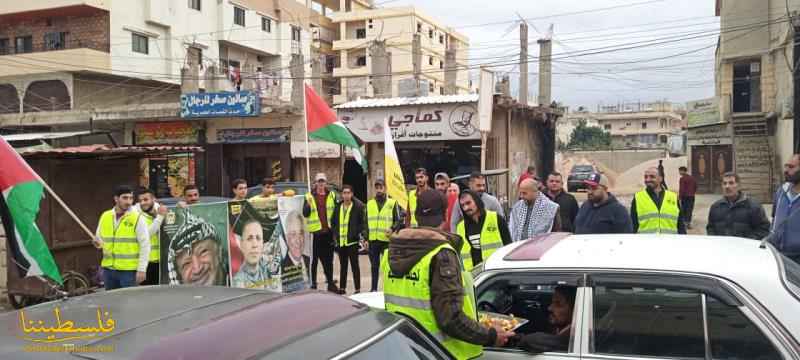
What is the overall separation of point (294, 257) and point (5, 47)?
120 ft

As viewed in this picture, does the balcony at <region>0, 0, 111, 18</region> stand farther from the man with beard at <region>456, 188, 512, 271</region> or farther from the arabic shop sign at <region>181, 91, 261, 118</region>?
the man with beard at <region>456, 188, 512, 271</region>

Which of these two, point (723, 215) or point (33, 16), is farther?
point (33, 16)

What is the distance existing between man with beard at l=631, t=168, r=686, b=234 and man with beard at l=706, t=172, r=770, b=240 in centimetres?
41

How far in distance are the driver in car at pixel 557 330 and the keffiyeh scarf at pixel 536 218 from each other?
2.97m

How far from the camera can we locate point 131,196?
7.07 meters

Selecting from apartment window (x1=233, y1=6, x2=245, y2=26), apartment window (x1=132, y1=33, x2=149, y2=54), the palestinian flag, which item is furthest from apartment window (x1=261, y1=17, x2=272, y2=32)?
the palestinian flag

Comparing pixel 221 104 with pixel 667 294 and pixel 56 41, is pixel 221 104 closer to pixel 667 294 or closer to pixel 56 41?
pixel 667 294

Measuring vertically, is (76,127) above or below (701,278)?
above

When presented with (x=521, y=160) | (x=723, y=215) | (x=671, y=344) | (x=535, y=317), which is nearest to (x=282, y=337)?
(x=671, y=344)

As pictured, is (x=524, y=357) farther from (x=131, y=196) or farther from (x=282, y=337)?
(x=131, y=196)

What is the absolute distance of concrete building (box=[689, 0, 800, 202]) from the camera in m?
24.5

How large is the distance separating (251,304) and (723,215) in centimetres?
626

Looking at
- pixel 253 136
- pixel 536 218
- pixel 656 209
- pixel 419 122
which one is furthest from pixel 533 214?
pixel 253 136

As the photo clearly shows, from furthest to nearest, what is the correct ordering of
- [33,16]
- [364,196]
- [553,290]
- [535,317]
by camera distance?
[33,16]
[364,196]
[535,317]
[553,290]
